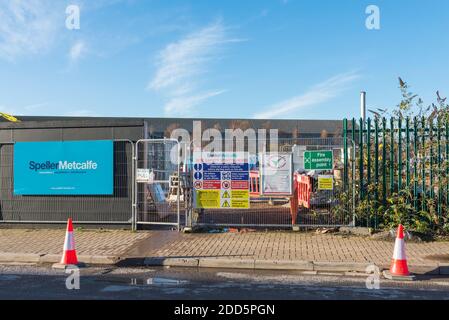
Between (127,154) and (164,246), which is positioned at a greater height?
(127,154)

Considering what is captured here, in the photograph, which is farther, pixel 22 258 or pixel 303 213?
pixel 303 213

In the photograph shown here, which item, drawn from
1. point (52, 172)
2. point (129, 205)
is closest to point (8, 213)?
point (52, 172)

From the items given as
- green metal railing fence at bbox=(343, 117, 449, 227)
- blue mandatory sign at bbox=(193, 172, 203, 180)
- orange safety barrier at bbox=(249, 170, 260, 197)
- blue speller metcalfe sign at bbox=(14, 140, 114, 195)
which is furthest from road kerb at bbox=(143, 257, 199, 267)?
orange safety barrier at bbox=(249, 170, 260, 197)

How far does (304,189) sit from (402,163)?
3153 mm

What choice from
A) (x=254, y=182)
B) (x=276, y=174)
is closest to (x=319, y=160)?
(x=276, y=174)

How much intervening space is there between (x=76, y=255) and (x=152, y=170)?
11.2 ft

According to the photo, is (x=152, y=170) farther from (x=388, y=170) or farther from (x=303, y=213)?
(x=388, y=170)

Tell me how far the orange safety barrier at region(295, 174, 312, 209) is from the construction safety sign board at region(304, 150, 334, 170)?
1.73m

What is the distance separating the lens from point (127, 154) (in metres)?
11.3

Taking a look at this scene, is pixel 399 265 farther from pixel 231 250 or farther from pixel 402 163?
pixel 402 163

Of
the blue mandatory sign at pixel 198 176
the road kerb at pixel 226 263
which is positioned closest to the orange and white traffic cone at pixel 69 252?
the road kerb at pixel 226 263
